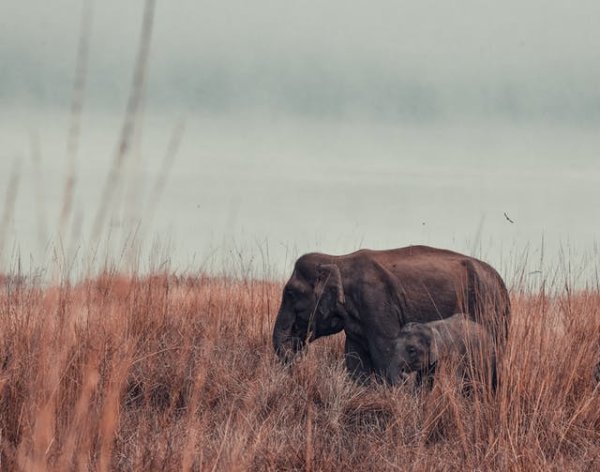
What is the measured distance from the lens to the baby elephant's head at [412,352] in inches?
252

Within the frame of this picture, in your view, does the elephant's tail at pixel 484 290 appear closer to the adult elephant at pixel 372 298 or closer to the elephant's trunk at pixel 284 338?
the adult elephant at pixel 372 298

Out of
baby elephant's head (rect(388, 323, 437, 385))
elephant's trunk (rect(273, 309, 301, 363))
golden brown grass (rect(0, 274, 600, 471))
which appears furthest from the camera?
elephant's trunk (rect(273, 309, 301, 363))

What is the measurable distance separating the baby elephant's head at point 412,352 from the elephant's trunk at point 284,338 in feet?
3.33

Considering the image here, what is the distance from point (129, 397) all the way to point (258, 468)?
6.10 ft

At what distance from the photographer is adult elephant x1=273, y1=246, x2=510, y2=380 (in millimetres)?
7180

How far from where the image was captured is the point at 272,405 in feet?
18.6

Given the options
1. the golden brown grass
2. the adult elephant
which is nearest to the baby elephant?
the golden brown grass

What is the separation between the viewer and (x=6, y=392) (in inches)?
196

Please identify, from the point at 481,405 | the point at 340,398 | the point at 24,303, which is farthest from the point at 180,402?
the point at 481,405

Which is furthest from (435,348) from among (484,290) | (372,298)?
(484,290)

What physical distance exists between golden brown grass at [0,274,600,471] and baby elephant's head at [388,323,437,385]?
0.22 metres

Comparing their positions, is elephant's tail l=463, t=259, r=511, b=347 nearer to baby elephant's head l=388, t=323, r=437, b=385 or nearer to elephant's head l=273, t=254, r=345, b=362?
baby elephant's head l=388, t=323, r=437, b=385

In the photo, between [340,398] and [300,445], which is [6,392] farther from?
[340,398]

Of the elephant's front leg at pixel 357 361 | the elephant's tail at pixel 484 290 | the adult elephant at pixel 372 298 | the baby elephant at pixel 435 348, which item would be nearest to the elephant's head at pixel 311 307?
the adult elephant at pixel 372 298
